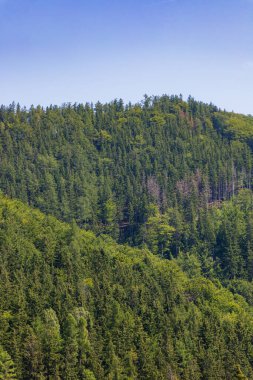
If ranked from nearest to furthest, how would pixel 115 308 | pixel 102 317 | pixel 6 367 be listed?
pixel 6 367 → pixel 102 317 → pixel 115 308

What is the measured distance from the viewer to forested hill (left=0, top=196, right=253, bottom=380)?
76.5m

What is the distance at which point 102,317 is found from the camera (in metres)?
89.8

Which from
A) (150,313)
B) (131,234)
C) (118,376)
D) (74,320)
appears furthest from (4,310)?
(131,234)

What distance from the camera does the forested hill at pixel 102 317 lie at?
76.5m

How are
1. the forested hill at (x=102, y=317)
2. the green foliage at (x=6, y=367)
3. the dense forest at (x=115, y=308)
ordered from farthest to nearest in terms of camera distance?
the dense forest at (x=115, y=308)
the forested hill at (x=102, y=317)
the green foliage at (x=6, y=367)

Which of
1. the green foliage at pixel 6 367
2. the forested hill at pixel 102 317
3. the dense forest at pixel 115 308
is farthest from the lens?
the dense forest at pixel 115 308

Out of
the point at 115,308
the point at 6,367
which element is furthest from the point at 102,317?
the point at 6,367

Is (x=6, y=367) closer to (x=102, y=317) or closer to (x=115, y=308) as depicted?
(x=102, y=317)

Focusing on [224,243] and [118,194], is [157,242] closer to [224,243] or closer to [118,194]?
[224,243]

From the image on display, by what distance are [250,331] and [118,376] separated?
34.3m

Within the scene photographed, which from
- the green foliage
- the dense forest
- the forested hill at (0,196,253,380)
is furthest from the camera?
the dense forest

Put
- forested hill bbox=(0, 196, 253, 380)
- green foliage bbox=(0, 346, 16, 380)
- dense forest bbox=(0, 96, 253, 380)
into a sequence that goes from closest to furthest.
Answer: green foliage bbox=(0, 346, 16, 380) < forested hill bbox=(0, 196, 253, 380) < dense forest bbox=(0, 96, 253, 380)

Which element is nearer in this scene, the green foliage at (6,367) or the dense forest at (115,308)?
the green foliage at (6,367)

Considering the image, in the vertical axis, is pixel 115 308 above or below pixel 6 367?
above
